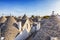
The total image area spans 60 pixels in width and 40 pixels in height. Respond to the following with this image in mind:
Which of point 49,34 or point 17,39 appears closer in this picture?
point 49,34

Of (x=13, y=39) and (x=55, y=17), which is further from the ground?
(x=55, y=17)

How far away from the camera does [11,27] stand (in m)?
23.0

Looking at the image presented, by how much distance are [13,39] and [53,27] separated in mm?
8470

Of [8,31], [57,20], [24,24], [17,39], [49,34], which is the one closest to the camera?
[49,34]

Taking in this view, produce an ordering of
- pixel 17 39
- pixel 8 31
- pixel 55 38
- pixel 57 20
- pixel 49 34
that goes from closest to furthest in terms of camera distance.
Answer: pixel 55 38
pixel 49 34
pixel 57 20
pixel 17 39
pixel 8 31

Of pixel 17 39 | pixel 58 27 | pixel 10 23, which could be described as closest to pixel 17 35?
pixel 17 39

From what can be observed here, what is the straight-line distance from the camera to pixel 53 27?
14.9 m

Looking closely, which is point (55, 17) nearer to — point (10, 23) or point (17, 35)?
point (17, 35)

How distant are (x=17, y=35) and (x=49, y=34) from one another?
8.44 metres

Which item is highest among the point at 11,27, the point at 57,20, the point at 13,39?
the point at 57,20

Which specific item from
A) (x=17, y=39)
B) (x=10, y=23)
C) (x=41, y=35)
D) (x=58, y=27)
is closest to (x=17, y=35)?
(x=17, y=39)

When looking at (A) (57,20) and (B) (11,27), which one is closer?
(A) (57,20)

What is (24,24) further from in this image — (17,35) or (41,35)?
(41,35)

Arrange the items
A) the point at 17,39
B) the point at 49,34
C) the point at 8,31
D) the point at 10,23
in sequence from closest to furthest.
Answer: the point at 49,34
the point at 17,39
the point at 8,31
the point at 10,23
